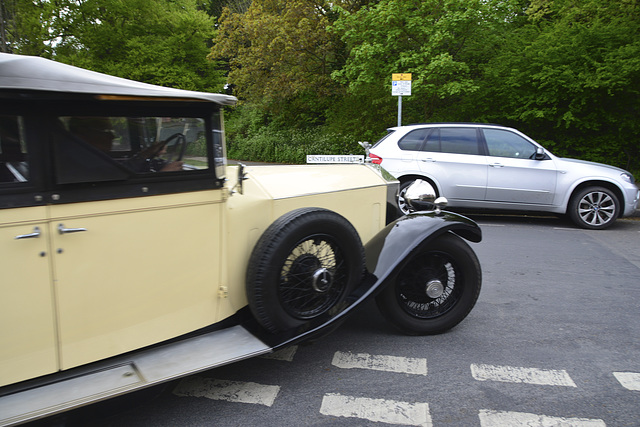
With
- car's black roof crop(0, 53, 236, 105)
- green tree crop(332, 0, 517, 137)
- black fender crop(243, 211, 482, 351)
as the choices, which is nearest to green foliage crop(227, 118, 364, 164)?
green tree crop(332, 0, 517, 137)

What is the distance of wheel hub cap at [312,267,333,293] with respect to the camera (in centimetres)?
270

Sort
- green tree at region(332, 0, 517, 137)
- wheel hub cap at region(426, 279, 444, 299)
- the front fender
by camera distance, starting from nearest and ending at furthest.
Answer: the front fender
wheel hub cap at region(426, 279, 444, 299)
green tree at region(332, 0, 517, 137)

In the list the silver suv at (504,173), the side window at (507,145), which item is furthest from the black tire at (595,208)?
the side window at (507,145)

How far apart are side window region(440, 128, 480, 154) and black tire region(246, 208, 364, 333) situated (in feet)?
18.4

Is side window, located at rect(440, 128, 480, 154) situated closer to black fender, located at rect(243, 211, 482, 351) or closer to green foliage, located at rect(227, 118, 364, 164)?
black fender, located at rect(243, 211, 482, 351)

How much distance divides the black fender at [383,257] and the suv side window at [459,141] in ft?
15.4

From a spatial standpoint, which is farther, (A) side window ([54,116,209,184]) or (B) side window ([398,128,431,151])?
(B) side window ([398,128,431,151])

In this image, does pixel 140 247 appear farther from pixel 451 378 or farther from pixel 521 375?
pixel 521 375

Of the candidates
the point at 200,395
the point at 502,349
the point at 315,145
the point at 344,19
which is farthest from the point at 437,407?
the point at 315,145

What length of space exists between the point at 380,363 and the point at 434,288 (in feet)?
2.27

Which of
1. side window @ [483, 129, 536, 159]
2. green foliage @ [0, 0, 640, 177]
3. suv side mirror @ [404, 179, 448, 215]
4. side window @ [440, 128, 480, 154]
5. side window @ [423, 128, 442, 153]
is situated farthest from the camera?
green foliage @ [0, 0, 640, 177]

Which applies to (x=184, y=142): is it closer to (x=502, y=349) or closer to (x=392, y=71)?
(x=502, y=349)

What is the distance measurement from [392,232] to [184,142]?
5.24 ft

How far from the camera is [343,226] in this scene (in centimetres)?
271
